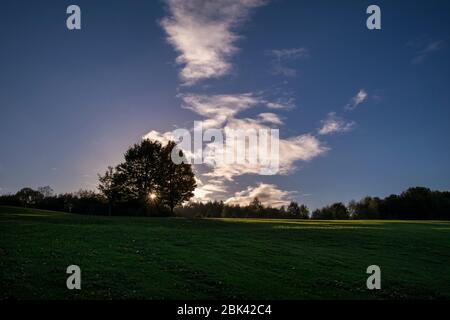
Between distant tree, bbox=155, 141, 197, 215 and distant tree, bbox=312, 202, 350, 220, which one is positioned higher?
distant tree, bbox=155, 141, 197, 215

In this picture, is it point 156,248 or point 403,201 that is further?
point 403,201

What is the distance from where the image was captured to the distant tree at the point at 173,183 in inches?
3265

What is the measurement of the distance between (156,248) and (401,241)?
87.3ft

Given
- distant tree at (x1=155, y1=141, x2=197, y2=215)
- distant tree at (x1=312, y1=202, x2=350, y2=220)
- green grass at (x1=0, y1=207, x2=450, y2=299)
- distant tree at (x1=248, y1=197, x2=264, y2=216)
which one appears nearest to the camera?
green grass at (x1=0, y1=207, x2=450, y2=299)

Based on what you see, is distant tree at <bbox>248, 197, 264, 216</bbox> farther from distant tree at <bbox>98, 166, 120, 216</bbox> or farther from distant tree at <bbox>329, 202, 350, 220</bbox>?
distant tree at <bbox>98, 166, 120, 216</bbox>

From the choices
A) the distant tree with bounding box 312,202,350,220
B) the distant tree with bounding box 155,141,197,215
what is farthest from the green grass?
the distant tree with bounding box 312,202,350,220

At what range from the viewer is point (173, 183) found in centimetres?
8338

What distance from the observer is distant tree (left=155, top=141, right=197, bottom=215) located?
3265 inches

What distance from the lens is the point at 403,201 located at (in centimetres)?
12256

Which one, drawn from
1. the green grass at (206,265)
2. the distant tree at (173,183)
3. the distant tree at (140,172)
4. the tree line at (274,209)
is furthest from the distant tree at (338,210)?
the green grass at (206,265)

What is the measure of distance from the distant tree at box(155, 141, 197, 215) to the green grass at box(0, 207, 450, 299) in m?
46.0

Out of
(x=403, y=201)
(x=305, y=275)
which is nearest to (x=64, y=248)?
(x=305, y=275)

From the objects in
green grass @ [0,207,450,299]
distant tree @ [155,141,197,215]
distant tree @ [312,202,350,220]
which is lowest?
distant tree @ [312,202,350,220]
